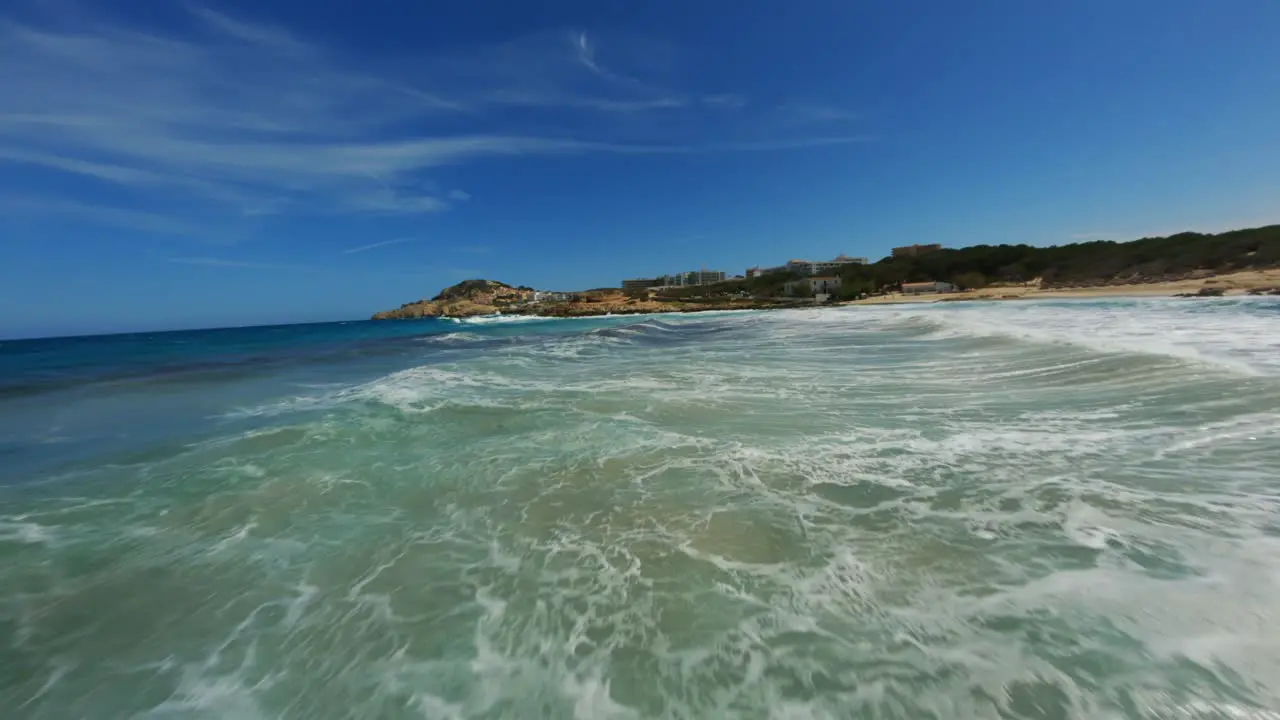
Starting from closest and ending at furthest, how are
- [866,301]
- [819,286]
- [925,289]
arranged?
[866,301] → [925,289] → [819,286]

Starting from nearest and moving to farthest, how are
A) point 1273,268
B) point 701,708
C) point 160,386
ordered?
point 701,708
point 160,386
point 1273,268

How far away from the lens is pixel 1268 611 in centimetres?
270

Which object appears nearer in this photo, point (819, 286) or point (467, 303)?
point (819, 286)

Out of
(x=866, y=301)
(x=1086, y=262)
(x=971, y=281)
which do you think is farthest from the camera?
(x=971, y=281)

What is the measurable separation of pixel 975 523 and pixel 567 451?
4106 mm

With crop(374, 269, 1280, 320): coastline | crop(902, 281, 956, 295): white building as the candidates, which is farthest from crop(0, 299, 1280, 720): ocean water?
crop(902, 281, 956, 295): white building

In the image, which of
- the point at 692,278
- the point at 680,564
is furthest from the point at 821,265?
the point at 680,564

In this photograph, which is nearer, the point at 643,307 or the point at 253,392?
the point at 253,392

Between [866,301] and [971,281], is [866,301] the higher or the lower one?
the lower one

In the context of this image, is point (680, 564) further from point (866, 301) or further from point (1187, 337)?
point (866, 301)

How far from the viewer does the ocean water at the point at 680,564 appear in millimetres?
2549

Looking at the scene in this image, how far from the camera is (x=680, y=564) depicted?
11.8 ft

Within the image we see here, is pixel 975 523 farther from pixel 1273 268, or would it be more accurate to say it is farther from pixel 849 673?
pixel 1273 268

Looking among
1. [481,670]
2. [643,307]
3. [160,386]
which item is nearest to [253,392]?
[160,386]
